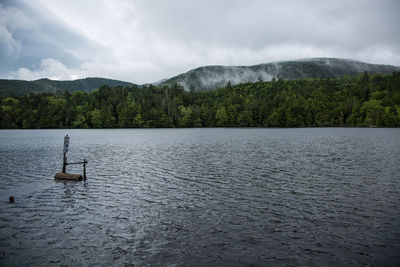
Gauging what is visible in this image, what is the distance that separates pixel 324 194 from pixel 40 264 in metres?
21.5

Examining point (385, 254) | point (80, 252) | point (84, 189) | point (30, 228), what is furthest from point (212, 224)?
point (84, 189)

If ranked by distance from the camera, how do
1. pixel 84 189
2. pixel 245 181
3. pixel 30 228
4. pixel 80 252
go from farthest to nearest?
pixel 245 181 → pixel 84 189 → pixel 30 228 → pixel 80 252

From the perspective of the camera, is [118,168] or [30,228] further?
[118,168]

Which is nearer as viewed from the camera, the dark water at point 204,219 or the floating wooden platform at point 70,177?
the dark water at point 204,219

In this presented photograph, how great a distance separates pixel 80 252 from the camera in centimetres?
1265

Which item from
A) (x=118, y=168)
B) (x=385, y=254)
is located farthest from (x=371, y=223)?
(x=118, y=168)

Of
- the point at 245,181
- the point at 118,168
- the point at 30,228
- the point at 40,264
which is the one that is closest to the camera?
the point at 40,264

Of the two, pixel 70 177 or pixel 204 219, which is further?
pixel 70 177

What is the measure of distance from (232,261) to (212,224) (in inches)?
169

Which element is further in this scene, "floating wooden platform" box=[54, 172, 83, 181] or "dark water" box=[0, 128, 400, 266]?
"floating wooden platform" box=[54, 172, 83, 181]

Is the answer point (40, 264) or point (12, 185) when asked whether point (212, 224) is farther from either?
point (12, 185)

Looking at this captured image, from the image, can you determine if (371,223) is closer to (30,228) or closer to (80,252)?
(80,252)

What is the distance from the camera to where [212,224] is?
15945 millimetres

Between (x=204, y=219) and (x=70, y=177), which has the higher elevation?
(x=70, y=177)
